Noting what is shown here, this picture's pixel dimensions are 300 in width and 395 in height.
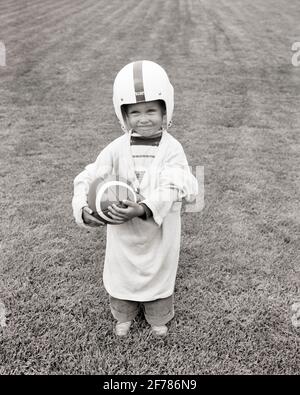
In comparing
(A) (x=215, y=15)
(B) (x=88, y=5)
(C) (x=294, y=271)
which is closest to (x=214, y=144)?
(C) (x=294, y=271)

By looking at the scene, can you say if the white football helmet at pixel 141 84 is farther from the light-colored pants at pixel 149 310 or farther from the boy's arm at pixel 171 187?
the light-colored pants at pixel 149 310

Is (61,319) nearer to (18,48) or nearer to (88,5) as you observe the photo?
(18,48)

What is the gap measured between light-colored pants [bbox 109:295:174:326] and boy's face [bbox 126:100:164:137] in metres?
1.10

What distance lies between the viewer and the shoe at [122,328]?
2918 mm

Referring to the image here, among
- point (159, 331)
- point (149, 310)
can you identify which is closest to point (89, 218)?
point (149, 310)

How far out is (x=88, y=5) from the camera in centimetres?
1655

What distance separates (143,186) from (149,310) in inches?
34.8

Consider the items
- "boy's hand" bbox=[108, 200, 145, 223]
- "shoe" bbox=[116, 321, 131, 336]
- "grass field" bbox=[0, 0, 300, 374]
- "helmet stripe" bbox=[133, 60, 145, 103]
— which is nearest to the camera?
"boy's hand" bbox=[108, 200, 145, 223]

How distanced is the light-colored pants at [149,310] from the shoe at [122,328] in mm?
27

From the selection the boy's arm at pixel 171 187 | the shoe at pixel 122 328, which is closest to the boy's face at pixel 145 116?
the boy's arm at pixel 171 187

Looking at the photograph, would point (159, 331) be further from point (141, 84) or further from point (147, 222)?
point (141, 84)

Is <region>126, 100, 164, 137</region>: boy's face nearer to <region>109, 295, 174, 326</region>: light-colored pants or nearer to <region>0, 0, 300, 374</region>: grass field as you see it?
<region>109, 295, 174, 326</region>: light-colored pants

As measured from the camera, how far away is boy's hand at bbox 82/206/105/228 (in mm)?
2375

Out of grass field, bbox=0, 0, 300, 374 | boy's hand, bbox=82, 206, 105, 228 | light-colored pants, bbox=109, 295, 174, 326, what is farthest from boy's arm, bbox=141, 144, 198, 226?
grass field, bbox=0, 0, 300, 374
